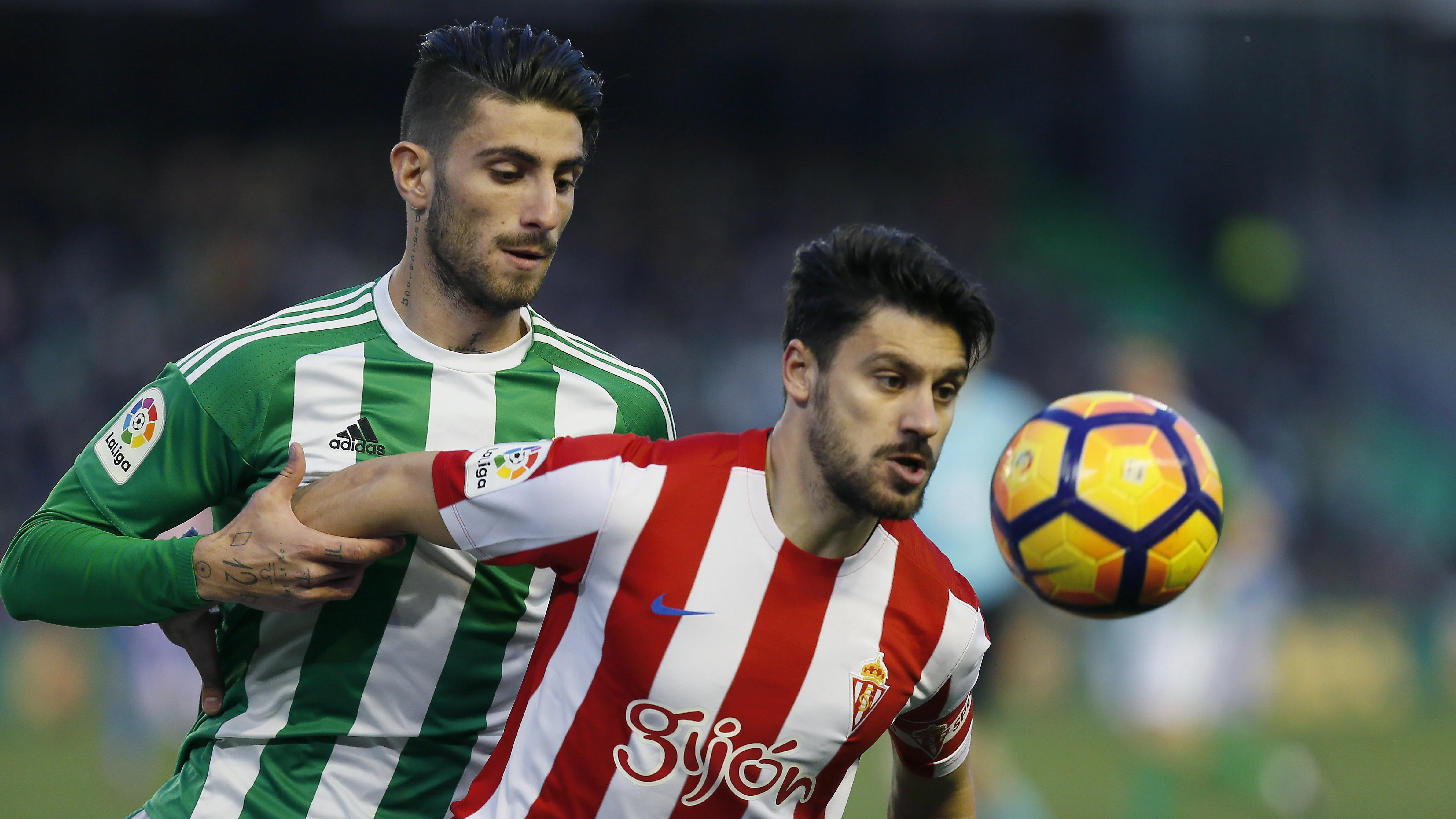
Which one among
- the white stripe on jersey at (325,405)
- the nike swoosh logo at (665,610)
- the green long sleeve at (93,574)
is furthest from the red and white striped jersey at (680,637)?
the green long sleeve at (93,574)

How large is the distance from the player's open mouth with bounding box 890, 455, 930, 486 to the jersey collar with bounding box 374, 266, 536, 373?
3.51 feet

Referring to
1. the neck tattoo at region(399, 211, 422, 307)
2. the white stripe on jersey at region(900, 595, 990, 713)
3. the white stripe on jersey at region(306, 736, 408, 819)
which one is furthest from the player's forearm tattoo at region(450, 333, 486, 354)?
the white stripe on jersey at region(900, 595, 990, 713)

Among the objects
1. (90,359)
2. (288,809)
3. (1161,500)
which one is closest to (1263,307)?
(90,359)

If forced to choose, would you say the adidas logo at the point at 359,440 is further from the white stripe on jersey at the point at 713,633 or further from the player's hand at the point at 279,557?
the white stripe on jersey at the point at 713,633

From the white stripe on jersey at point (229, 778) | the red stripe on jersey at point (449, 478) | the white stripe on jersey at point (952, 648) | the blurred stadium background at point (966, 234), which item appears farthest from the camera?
the blurred stadium background at point (966, 234)

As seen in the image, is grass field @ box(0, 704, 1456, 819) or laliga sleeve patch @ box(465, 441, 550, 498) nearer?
laliga sleeve patch @ box(465, 441, 550, 498)

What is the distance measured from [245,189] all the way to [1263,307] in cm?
1268

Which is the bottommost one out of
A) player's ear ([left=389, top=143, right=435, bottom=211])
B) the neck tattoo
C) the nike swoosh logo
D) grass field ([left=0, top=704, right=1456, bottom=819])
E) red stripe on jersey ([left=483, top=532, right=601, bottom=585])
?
grass field ([left=0, top=704, right=1456, bottom=819])

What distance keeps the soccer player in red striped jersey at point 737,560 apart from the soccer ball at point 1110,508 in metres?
0.49

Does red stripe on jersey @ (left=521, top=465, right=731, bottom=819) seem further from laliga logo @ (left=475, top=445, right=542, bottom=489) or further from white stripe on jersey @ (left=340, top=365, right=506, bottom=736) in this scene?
white stripe on jersey @ (left=340, top=365, right=506, bottom=736)

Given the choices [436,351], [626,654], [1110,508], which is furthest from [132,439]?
[1110,508]

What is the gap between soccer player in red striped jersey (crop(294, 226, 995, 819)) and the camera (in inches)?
110

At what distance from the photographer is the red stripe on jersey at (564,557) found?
2.81 meters

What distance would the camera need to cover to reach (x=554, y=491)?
280 centimetres
